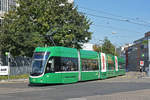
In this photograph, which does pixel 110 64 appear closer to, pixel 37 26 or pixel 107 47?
pixel 37 26

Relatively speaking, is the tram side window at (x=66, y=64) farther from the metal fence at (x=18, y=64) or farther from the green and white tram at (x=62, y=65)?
the metal fence at (x=18, y=64)

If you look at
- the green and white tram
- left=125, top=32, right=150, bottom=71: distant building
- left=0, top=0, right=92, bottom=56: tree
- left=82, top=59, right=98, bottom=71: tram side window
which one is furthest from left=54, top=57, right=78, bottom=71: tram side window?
left=125, top=32, right=150, bottom=71: distant building

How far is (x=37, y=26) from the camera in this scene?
1676 inches

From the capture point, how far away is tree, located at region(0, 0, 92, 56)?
41.7m

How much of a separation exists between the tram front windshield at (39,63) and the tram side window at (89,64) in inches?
248

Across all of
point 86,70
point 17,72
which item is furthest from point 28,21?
point 86,70

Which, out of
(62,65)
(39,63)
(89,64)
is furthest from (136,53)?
(39,63)

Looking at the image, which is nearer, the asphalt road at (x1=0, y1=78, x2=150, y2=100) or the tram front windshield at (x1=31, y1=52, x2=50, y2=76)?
the asphalt road at (x1=0, y1=78, x2=150, y2=100)

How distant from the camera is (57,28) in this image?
42844 mm

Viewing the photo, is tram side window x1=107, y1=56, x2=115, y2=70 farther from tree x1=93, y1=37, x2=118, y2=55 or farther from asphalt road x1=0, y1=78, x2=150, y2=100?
tree x1=93, y1=37, x2=118, y2=55

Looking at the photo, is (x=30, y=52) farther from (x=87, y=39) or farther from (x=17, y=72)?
(x=87, y=39)

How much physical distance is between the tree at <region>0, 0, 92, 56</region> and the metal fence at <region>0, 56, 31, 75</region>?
45.9 inches

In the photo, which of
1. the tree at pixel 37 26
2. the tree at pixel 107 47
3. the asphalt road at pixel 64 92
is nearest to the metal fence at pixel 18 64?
the tree at pixel 37 26

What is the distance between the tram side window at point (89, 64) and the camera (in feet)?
95.8
